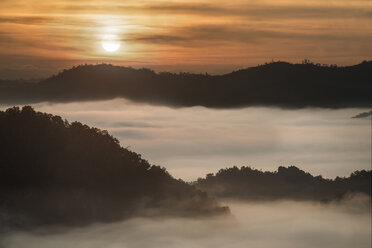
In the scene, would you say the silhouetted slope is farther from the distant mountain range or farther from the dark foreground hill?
the dark foreground hill

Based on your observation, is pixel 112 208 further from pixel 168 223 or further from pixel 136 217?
pixel 168 223

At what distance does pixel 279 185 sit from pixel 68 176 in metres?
101

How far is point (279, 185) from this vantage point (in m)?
191

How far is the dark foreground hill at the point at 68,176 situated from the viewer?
318 feet

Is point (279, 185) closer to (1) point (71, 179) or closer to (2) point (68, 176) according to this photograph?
(2) point (68, 176)

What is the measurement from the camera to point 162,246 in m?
117

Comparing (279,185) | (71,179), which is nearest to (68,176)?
(71,179)

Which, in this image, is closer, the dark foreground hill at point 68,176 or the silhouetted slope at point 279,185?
the dark foreground hill at point 68,176

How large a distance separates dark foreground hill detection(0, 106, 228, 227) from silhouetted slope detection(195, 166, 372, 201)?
63.2 m

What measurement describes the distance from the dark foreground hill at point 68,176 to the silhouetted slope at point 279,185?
63152 mm


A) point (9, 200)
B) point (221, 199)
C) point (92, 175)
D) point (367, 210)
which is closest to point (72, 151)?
point (92, 175)

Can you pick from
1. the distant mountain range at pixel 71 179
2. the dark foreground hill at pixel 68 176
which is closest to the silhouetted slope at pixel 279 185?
the distant mountain range at pixel 71 179

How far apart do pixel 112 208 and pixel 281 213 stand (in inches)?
2626

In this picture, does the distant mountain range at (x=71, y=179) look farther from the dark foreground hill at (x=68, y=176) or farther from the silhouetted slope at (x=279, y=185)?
the silhouetted slope at (x=279, y=185)
